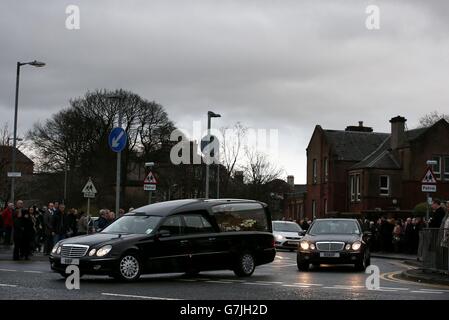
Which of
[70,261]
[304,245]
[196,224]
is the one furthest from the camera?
[304,245]

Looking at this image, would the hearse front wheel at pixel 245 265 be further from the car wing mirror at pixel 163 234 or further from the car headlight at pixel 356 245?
the car headlight at pixel 356 245

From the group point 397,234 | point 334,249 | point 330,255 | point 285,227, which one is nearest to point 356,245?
point 334,249

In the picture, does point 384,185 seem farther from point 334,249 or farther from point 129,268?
point 129,268

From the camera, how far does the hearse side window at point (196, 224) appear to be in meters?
19.1

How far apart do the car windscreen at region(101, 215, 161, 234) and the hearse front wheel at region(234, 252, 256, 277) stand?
8.93 feet

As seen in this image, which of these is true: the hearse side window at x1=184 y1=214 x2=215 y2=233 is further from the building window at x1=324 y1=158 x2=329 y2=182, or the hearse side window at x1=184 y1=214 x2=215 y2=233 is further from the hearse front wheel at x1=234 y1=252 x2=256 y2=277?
the building window at x1=324 y1=158 x2=329 y2=182

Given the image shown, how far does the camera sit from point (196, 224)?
19.3 meters

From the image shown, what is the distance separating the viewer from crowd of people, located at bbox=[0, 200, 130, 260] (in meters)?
25.7

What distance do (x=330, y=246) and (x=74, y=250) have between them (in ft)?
27.8

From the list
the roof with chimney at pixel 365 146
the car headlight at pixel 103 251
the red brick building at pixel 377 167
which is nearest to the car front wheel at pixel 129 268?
the car headlight at pixel 103 251

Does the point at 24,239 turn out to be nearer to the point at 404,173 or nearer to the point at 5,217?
the point at 5,217

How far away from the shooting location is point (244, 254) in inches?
802

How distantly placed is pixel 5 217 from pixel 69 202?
49381mm
